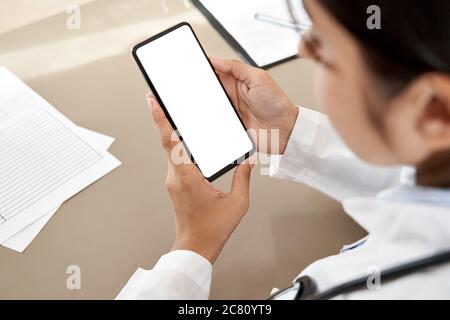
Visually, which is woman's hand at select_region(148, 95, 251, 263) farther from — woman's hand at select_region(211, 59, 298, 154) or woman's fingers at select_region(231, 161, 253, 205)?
woman's hand at select_region(211, 59, 298, 154)

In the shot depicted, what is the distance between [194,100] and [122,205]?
19 cm

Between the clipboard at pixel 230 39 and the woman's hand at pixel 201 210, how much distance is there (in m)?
0.32

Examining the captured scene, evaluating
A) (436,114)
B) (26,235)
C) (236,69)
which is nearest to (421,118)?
(436,114)

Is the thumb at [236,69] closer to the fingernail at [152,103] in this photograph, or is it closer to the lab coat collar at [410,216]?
the fingernail at [152,103]

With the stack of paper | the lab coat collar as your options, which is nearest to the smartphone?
the stack of paper

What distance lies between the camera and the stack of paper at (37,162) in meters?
0.68

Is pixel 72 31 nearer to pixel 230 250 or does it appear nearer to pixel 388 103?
pixel 230 250

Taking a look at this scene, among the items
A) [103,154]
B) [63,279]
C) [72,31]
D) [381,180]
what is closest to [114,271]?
[63,279]

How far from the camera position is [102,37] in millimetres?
914

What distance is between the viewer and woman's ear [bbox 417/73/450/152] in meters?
0.37

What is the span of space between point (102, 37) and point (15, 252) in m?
0.44

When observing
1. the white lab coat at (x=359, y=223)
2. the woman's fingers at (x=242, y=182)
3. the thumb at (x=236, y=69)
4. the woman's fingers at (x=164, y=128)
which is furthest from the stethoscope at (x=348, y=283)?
the thumb at (x=236, y=69)

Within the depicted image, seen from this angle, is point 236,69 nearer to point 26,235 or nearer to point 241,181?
point 241,181

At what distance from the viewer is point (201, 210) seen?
0.63 m
